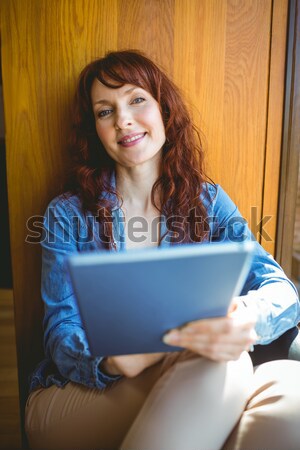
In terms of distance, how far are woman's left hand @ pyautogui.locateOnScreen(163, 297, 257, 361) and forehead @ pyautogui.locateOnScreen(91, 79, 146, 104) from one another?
0.65 metres

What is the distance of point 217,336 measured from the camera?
31.0 inches

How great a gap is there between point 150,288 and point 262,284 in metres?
0.57

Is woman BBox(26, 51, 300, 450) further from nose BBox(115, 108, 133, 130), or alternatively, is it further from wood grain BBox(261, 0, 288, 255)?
wood grain BBox(261, 0, 288, 255)

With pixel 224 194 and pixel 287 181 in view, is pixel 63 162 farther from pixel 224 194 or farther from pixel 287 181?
pixel 287 181

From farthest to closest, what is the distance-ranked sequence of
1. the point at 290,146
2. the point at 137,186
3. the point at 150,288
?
the point at 290,146, the point at 137,186, the point at 150,288

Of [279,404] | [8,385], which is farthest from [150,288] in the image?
[8,385]

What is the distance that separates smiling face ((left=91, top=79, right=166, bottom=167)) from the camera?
114 cm

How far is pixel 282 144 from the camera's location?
4.61 feet

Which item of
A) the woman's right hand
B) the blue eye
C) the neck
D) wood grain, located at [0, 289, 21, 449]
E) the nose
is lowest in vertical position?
wood grain, located at [0, 289, 21, 449]

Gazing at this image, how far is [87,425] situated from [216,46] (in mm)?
1130

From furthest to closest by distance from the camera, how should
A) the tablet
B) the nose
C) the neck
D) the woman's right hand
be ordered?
the neck
the nose
the woman's right hand
the tablet

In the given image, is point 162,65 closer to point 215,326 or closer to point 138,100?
point 138,100

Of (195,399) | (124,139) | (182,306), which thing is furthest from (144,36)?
(195,399)

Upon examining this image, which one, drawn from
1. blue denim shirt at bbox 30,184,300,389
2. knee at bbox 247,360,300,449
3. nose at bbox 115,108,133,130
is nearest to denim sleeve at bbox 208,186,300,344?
blue denim shirt at bbox 30,184,300,389
